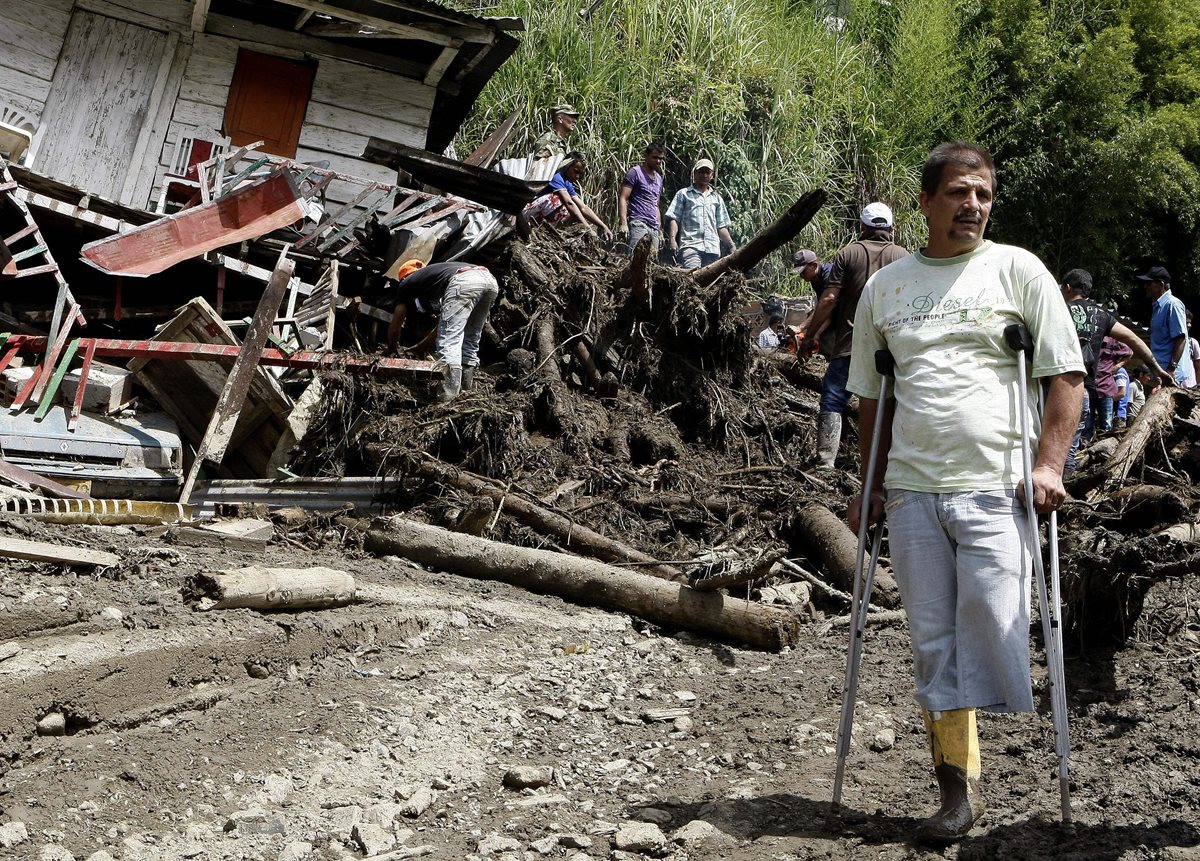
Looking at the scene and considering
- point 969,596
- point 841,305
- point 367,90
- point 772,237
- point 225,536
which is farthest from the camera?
point 367,90

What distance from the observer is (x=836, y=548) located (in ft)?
22.9

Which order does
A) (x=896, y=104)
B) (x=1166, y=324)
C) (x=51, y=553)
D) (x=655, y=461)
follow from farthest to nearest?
(x=896, y=104)
(x=1166, y=324)
(x=655, y=461)
(x=51, y=553)

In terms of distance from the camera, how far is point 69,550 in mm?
4930

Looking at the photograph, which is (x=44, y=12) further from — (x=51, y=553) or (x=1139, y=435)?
(x=1139, y=435)

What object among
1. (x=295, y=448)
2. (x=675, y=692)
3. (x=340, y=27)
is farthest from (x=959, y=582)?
(x=340, y=27)

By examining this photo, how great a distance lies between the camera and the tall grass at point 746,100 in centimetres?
1761

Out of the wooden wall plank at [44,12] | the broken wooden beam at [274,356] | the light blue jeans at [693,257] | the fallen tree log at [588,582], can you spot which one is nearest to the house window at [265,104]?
the wooden wall plank at [44,12]

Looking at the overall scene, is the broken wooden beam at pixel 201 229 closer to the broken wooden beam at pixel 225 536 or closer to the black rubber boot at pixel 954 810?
the broken wooden beam at pixel 225 536

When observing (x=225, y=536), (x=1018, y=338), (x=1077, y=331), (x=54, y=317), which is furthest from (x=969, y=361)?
(x=54, y=317)

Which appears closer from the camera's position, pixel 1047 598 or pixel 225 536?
pixel 1047 598

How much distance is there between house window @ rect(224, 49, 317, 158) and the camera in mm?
12891

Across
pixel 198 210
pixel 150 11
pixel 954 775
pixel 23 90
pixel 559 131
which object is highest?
pixel 150 11

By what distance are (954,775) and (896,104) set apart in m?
20.7

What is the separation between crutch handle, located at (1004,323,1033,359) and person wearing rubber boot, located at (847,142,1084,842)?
0.9 inches
